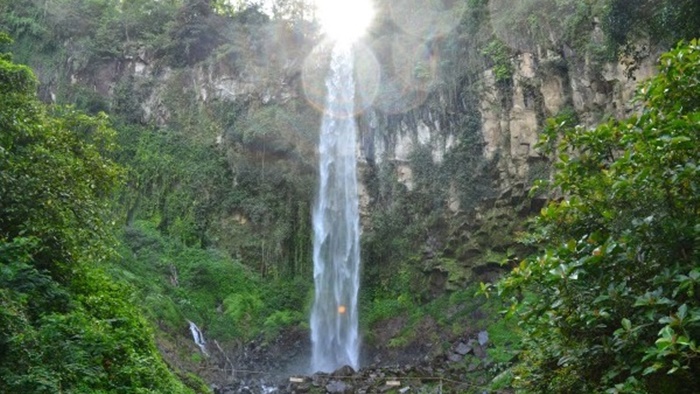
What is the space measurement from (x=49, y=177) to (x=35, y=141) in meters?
1.28

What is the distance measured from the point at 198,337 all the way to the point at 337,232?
759 centimetres

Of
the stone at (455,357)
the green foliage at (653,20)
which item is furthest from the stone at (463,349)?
the green foliage at (653,20)

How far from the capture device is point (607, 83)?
17844mm

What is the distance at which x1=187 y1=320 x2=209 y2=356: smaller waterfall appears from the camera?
19.0 m

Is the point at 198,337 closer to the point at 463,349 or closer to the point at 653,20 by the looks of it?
the point at 463,349

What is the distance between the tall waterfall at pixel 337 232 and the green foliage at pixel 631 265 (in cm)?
1690

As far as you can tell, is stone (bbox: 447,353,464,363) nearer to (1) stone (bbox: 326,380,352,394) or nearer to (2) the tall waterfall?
(1) stone (bbox: 326,380,352,394)

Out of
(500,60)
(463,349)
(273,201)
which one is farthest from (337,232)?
(500,60)

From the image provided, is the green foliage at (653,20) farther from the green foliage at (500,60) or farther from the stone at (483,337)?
the stone at (483,337)

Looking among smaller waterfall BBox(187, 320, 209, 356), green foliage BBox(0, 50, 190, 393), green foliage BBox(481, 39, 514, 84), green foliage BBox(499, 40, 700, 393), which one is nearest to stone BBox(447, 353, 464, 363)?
smaller waterfall BBox(187, 320, 209, 356)

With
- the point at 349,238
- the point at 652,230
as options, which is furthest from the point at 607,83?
the point at 652,230

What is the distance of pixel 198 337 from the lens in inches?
765

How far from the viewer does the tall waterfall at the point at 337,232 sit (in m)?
21.7

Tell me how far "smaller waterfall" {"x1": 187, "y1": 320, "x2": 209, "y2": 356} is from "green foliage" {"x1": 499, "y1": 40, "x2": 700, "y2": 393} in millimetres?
15733
